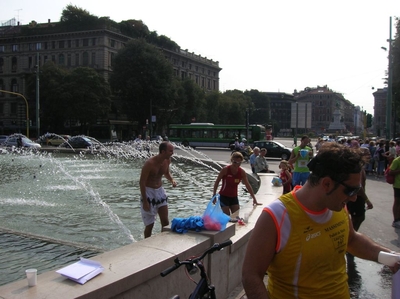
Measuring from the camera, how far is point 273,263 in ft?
7.80

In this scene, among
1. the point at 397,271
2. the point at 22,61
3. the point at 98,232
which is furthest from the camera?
the point at 22,61

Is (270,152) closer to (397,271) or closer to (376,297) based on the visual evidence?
(376,297)

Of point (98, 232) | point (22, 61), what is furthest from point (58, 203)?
point (22, 61)

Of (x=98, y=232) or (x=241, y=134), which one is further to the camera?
(x=241, y=134)

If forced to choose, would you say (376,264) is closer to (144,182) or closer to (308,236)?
(144,182)

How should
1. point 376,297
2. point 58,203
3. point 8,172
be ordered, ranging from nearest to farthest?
point 376,297
point 58,203
point 8,172

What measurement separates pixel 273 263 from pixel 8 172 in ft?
60.5

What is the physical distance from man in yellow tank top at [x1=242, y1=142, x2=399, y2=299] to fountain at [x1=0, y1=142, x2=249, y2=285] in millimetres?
4083

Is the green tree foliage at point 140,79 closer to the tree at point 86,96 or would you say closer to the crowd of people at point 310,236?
the tree at point 86,96

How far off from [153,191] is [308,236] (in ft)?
14.4

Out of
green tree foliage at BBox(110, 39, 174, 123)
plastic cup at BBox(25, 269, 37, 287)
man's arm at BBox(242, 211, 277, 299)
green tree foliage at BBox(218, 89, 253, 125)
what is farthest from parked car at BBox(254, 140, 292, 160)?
green tree foliage at BBox(218, 89, 253, 125)

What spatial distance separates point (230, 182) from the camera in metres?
7.60

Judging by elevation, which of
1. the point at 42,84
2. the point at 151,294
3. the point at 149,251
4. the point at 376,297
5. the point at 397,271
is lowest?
the point at 376,297

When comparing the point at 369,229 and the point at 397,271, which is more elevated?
the point at 397,271
